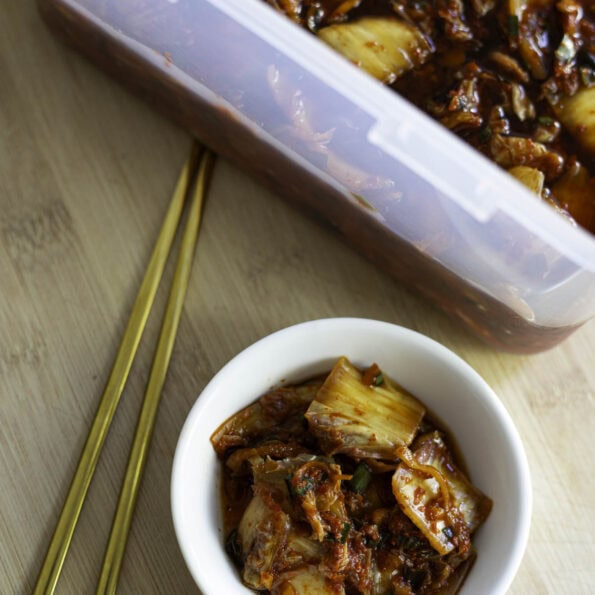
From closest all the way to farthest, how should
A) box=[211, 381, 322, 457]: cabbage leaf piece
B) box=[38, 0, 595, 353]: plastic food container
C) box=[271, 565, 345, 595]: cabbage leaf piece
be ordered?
box=[38, 0, 595, 353]: plastic food container < box=[271, 565, 345, 595]: cabbage leaf piece < box=[211, 381, 322, 457]: cabbage leaf piece

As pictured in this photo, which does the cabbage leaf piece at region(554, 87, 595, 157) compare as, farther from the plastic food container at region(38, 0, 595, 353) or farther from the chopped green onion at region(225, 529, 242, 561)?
the chopped green onion at region(225, 529, 242, 561)

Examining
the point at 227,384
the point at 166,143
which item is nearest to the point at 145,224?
the point at 166,143

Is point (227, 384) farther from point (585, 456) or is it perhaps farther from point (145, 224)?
point (585, 456)

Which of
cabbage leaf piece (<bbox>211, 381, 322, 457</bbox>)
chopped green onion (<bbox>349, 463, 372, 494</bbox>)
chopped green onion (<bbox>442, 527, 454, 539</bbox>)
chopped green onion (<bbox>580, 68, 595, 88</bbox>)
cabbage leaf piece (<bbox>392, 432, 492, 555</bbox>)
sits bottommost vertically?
cabbage leaf piece (<bbox>211, 381, 322, 457</bbox>)

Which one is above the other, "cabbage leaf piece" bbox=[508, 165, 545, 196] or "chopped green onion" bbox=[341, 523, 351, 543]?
"cabbage leaf piece" bbox=[508, 165, 545, 196]

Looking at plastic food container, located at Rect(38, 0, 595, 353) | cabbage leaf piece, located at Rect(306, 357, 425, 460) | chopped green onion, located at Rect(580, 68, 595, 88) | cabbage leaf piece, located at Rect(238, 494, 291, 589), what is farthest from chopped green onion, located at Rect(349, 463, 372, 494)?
chopped green onion, located at Rect(580, 68, 595, 88)

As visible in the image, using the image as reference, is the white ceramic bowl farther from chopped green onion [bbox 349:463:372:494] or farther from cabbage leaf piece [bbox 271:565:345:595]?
chopped green onion [bbox 349:463:372:494]

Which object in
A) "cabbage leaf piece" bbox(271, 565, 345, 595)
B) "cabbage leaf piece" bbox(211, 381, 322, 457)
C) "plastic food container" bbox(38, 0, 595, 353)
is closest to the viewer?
"plastic food container" bbox(38, 0, 595, 353)

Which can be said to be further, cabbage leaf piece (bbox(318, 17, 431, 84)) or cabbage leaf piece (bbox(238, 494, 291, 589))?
cabbage leaf piece (bbox(318, 17, 431, 84))
